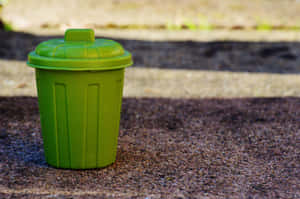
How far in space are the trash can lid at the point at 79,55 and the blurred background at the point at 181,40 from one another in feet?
8.35

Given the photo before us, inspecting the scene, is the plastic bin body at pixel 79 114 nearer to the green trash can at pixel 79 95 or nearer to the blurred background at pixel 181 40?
the green trash can at pixel 79 95

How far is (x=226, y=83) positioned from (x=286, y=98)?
1.09 meters

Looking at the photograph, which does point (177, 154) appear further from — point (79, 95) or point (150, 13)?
point (150, 13)

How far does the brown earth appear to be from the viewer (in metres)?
2.72

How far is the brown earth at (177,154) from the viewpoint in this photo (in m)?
2.72

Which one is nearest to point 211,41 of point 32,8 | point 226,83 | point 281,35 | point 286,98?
point 281,35

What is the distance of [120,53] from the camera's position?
2861mm

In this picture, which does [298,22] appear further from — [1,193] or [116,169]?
[1,193]

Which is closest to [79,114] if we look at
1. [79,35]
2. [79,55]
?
[79,55]

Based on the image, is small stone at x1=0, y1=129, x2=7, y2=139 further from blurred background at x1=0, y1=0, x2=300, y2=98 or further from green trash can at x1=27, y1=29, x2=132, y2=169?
blurred background at x1=0, y1=0, x2=300, y2=98

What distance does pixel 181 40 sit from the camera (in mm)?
8586

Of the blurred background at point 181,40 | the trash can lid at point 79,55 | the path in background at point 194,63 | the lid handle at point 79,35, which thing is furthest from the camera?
the blurred background at point 181,40

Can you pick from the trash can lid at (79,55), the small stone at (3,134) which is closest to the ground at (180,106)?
the small stone at (3,134)

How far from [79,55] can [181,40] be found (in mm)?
6103
